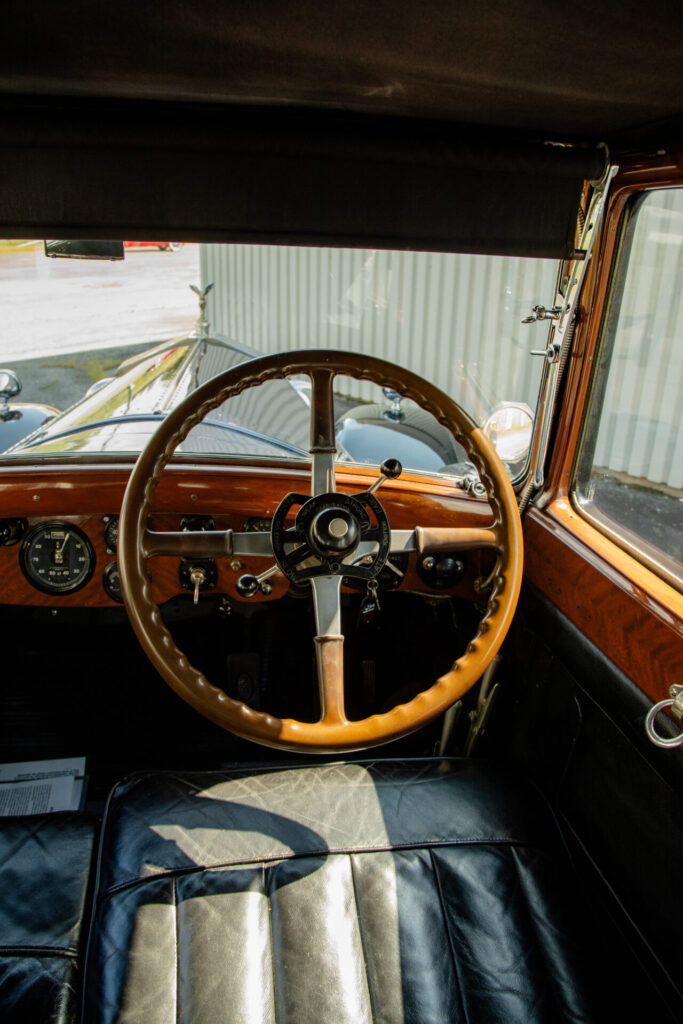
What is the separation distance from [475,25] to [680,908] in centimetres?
147

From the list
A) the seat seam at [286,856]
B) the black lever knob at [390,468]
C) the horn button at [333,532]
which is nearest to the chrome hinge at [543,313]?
the black lever knob at [390,468]

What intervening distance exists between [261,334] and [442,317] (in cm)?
51

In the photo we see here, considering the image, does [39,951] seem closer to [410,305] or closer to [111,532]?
[111,532]

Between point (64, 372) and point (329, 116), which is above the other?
point (329, 116)

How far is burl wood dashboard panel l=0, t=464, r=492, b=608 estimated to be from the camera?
1.88 m

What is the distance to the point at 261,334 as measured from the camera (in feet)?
7.10

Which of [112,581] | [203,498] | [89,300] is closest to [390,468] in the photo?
[203,498]

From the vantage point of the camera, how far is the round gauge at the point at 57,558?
1953 millimetres

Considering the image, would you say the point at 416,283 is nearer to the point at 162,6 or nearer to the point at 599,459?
the point at 599,459

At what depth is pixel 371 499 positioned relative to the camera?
1.53 metres

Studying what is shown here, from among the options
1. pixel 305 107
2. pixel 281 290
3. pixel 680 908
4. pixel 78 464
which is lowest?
pixel 680 908

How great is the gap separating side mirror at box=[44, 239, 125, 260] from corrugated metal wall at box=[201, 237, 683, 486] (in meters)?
0.26

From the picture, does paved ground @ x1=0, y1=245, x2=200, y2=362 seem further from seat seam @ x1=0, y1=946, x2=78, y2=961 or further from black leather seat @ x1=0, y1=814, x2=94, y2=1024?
seat seam @ x1=0, y1=946, x2=78, y2=961

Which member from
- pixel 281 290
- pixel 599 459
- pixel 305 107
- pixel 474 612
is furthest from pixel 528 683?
pixel 305 107
